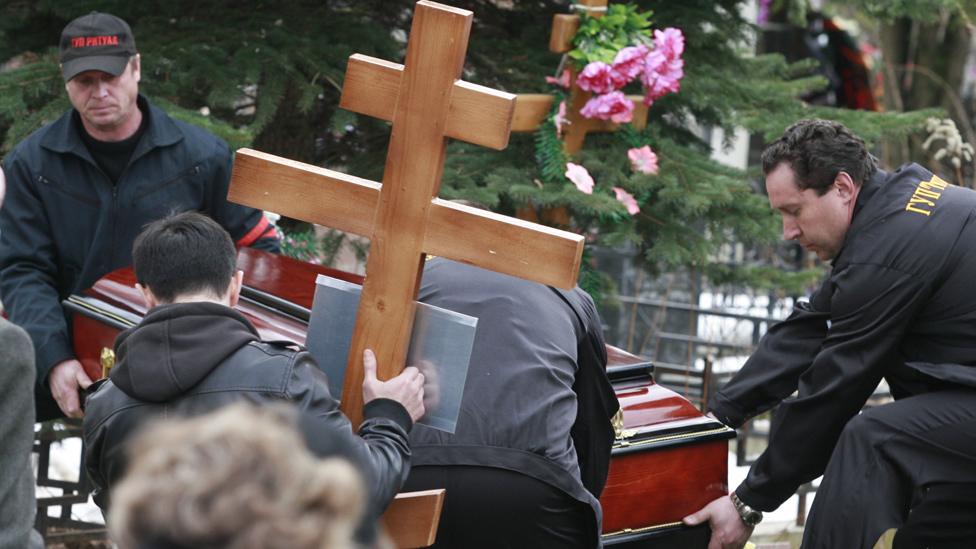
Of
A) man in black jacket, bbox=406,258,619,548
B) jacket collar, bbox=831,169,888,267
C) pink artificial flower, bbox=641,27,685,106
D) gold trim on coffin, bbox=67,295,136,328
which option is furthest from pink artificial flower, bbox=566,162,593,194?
gold trim on coffin, bbox=67,295,136,328

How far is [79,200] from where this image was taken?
397cm

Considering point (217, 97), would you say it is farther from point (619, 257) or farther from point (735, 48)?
point (619, 257)

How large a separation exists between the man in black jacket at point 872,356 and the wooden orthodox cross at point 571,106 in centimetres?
179

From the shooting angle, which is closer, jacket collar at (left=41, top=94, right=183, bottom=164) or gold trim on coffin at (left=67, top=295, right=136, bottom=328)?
gold trim on coffin at (left=67, top=295, right=136, bottom=328)

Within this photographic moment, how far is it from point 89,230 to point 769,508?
2.39 metres

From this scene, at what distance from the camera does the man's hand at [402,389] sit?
2.57 m

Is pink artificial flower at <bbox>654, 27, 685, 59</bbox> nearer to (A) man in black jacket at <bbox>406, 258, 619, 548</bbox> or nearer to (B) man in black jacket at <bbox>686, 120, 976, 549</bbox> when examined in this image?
(B) man in black jacket at <bbox>686, 120, 976, 549</bbox>

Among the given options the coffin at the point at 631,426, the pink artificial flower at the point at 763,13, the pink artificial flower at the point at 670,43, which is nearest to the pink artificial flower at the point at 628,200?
the pink artificial flower at the point at 670,43

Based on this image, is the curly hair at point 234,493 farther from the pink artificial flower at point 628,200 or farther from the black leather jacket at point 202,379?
the pink artificial flower at point 628,200

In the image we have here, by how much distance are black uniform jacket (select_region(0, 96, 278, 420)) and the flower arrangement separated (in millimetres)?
1747

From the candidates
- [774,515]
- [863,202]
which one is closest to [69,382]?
[863,202]

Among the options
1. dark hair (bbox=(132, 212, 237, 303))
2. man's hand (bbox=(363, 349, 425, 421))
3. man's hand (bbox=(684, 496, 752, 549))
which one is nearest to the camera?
dark hair (bbox=(132, 212, 237, 303))

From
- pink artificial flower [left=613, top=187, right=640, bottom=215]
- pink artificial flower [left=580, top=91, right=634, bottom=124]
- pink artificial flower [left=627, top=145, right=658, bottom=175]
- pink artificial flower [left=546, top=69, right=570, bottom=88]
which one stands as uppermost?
pink artificial flower [left=546, top=69, right=570, bottom=88]

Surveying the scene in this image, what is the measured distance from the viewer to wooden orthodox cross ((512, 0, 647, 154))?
5.18 metres
